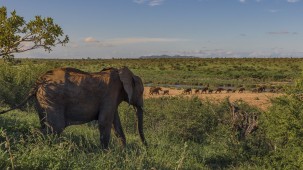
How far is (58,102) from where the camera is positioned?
25.9ft

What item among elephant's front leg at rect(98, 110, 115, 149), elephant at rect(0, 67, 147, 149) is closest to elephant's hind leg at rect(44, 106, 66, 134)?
elephant at rect(0, 67, 147, 149)

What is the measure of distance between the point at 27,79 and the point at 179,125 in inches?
329

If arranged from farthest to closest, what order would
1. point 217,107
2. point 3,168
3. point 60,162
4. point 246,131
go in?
point 217,107 < point 246,131 < point 60,162 < point 3,168

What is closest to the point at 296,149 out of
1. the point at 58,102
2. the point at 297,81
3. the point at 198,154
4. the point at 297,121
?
the point at 297,121

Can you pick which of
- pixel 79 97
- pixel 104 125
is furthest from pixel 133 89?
pixel 79 97

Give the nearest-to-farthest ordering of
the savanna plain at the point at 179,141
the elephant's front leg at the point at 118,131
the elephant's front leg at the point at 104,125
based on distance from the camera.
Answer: the savanna plain at the point at 179,141 < the elephant's front leg at the point at 104,125 < the elephant's front leg at the point at 118,131

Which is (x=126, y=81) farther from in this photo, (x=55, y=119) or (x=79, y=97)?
(x=55, y=119)

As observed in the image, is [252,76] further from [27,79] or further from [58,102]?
[58,102]

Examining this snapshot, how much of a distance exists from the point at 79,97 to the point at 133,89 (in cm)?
146

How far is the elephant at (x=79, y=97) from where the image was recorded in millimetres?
7887

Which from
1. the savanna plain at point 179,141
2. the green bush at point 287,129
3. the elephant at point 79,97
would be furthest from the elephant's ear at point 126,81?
the green bush at point 287,129

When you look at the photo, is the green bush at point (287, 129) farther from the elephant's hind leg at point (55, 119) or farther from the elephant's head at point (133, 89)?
the elephant's hind leg at point (55, 119)

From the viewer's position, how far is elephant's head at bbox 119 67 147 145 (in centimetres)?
867

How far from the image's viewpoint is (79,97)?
26.6 ft
